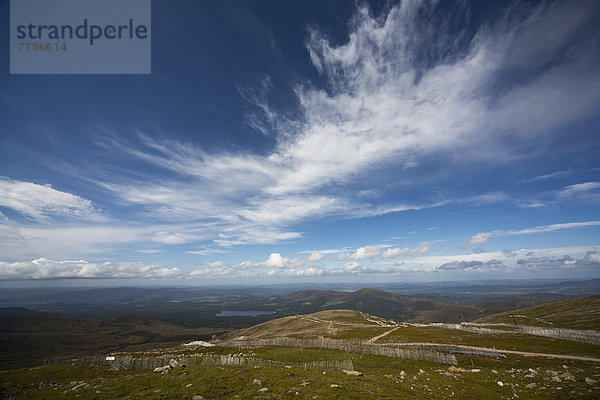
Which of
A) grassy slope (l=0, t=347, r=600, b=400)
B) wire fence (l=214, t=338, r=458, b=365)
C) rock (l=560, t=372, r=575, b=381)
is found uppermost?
grassy slope (l=0, t=347, r=600, b=400)

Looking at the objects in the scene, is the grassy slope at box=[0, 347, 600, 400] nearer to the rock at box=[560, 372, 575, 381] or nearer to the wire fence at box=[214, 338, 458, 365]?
the rock at box=[560, 372, 575, 381]

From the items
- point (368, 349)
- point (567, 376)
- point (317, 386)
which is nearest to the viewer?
point (317, 386)

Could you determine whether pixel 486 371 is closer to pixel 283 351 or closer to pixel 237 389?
pixel 237 389

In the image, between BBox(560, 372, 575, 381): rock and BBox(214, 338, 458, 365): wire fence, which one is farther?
BBox(214, 338, 458, 365): wire fence

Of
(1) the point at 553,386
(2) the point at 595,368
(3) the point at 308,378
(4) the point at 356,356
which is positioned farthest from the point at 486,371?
(3) the point at 308,378

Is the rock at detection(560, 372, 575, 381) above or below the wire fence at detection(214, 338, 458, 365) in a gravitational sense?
above

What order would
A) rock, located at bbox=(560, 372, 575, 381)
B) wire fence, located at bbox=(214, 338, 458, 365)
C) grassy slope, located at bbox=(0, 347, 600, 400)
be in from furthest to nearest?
wire fence, located at bbox=(214, 338, 458, 365) → rock, located at bbox=(560, 372, 575, 381) → grassy slope, located at bbox=(0, 347, 600, 400)

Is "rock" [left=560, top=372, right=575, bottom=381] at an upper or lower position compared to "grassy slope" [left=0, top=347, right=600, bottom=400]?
lower

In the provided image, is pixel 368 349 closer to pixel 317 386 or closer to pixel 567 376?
pixel 567 376

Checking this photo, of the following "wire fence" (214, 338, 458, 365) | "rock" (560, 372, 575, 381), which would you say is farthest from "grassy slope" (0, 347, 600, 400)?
"wire fence" (214, 338, 458, 365)

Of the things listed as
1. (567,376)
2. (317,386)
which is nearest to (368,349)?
(567,376)

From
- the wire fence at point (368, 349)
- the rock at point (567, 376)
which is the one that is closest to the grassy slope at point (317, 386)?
the rock at point (567, 376)

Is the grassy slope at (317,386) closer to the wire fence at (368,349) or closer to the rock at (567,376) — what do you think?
the rock at (567,376)

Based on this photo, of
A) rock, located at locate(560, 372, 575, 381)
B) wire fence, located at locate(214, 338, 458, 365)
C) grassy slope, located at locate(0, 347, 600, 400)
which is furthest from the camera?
wire fence, located at locate(214, 338, 458, 365)
